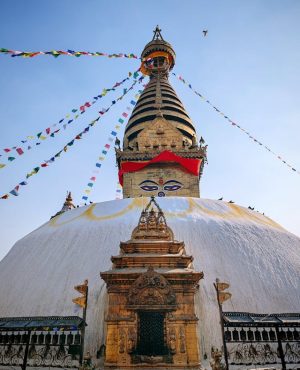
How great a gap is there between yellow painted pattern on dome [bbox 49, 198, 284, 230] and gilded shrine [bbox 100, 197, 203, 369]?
4.97m

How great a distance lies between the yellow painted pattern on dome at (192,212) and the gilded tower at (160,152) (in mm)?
6676

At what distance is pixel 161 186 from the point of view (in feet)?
65.0

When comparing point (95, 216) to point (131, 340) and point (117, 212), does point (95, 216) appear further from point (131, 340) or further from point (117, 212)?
point (131, 340)

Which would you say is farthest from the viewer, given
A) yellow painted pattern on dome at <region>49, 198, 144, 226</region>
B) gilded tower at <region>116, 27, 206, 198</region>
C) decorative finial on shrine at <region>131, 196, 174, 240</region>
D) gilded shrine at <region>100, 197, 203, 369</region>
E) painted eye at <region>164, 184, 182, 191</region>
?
gilded tower at <region>116, 27, 206, 198</region>

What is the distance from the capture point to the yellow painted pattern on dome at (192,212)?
468 inches

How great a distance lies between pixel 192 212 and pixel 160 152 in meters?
8.98

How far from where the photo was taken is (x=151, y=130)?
21.6 m

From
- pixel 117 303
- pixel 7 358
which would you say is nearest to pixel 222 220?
pixel 117 303

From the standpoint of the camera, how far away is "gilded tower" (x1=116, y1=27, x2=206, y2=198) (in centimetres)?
1992

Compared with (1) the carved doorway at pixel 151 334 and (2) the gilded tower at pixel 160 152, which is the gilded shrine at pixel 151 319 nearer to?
(1) the carved doorway at pixel 151 334

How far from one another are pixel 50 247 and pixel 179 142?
12816 millimetres

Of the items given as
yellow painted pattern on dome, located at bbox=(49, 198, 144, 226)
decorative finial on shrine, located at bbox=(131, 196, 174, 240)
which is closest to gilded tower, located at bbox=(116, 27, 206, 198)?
yellow painted pattern on dome, located at bbox=(49, 198, 144, 226)

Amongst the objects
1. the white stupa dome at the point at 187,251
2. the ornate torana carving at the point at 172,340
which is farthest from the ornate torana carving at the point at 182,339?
the white stupa dome at the point at 187,251

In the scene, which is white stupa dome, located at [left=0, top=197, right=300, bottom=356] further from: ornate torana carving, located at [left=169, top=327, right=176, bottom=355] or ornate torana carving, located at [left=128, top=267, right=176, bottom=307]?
ornate torana carving, located at [left=128, top=267, right=176, bottom=307]
